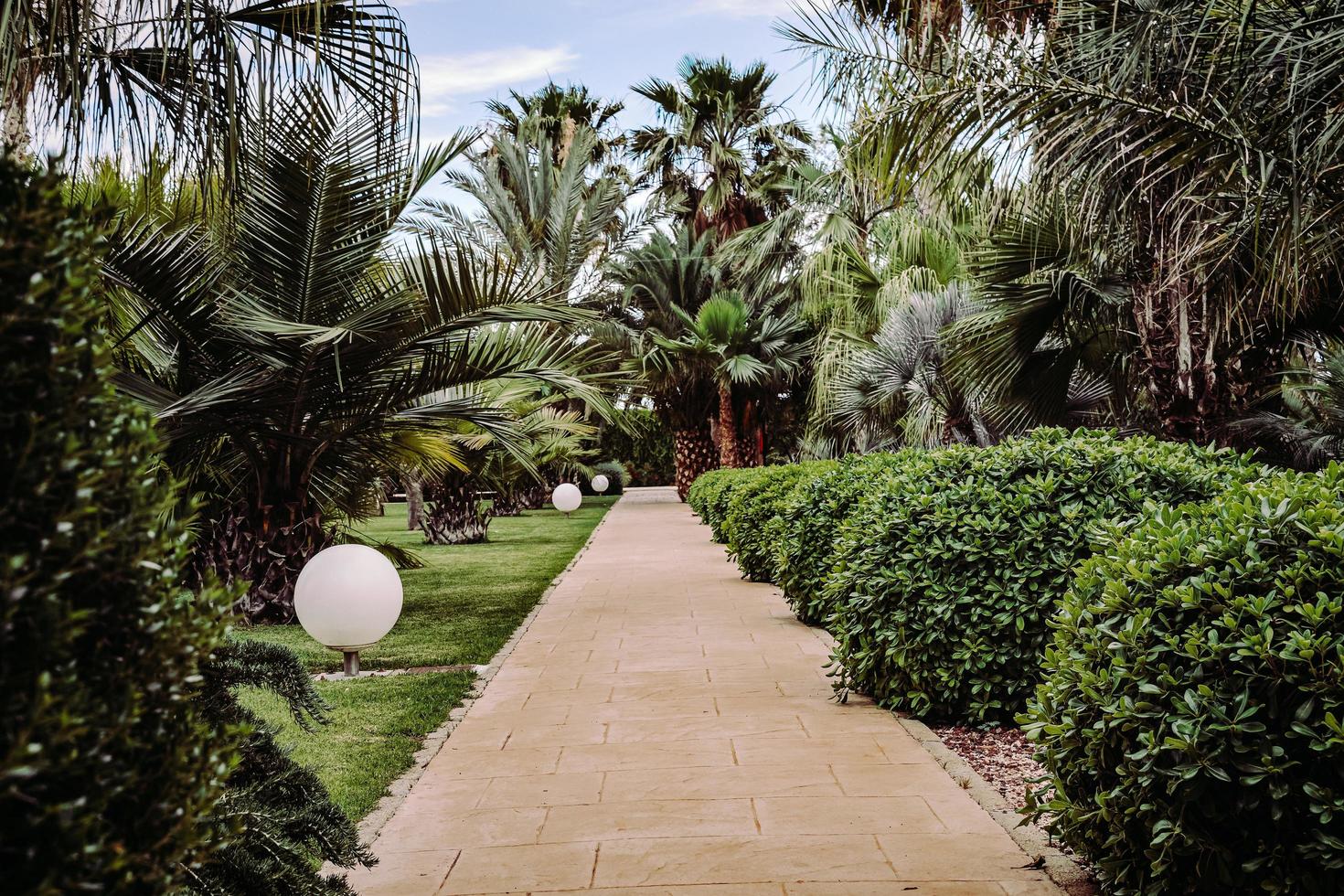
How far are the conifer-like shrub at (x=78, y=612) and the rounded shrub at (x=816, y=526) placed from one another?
5.77 meters

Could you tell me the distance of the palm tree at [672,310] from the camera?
23.8m

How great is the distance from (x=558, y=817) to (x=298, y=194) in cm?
586

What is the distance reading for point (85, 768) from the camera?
135 cm

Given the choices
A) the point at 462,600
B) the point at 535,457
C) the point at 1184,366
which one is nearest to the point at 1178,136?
the point at 1184,366

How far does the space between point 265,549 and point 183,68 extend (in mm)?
6133

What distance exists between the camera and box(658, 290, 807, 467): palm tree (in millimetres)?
20875

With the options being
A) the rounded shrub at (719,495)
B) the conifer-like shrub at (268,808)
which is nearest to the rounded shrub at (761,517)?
the rounded shrub at (719,495)

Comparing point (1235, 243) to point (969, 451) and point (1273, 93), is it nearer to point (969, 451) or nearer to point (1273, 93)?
point (1273, 93)

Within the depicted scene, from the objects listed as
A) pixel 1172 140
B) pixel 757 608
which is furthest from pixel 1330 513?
pixel 757 608

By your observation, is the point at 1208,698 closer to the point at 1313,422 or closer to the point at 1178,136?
the point at 1178,136

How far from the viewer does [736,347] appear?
70.2ft

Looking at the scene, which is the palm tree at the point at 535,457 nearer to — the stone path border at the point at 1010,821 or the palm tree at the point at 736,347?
the palm tree at the point at 736,347

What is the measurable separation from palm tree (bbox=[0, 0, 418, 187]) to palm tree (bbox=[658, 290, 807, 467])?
642 inches

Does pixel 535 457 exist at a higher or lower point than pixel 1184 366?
lower
